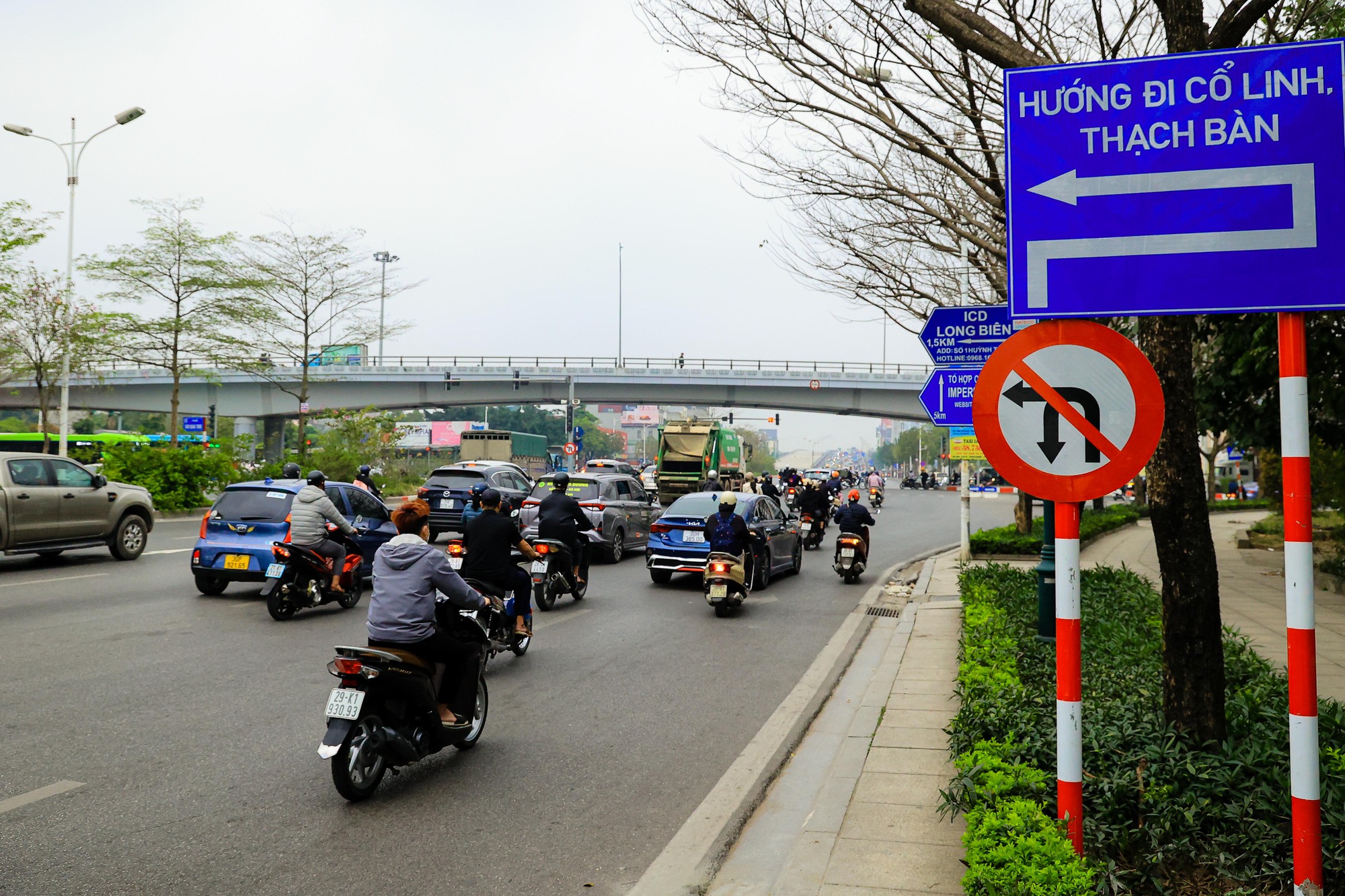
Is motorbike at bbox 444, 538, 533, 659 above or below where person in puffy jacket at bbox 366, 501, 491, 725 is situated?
below

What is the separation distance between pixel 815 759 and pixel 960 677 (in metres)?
1.31

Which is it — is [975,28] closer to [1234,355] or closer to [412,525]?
[412,525]

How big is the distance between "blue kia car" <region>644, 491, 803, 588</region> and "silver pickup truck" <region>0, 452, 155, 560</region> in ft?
28.2

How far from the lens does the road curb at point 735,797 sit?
4336 millimetres

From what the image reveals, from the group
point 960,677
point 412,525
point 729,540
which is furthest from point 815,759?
point 729,540

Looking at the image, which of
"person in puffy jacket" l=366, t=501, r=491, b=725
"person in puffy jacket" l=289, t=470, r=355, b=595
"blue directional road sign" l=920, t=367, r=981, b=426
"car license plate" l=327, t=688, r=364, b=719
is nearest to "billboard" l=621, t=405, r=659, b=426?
"blue directional road sign" l=920, t=367, r=981, b=426

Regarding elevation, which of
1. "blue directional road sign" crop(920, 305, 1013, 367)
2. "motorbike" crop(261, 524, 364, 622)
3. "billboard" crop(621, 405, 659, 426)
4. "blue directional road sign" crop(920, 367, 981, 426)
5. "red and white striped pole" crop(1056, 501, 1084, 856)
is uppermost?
"billboard" crop(621, 405, 659, 426)

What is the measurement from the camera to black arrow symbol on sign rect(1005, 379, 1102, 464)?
351 cm

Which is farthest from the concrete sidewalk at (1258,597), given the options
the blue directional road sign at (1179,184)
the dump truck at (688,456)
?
the dump truck at (688,456)

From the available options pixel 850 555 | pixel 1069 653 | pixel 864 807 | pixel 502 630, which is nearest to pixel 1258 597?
pixel 850 555

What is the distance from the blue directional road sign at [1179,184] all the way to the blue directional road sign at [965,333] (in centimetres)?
813

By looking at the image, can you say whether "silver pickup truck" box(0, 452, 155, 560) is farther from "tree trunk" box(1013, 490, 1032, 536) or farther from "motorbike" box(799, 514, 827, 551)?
"tree trunk" box(1013, 490, 1032, 536)

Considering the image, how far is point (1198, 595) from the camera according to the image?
16.5 ft

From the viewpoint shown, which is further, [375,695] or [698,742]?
[698,742]
